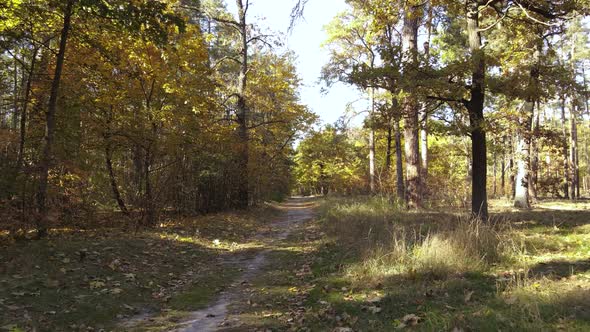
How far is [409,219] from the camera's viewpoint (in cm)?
1136

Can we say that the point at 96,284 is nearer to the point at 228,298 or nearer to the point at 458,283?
the point at 228,298

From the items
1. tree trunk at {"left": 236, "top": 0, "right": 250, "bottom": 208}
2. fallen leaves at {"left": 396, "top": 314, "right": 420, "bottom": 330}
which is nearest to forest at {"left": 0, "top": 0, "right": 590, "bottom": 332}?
fallen leaves at {"left": 396, "top": 314, "right": 420, "bottom": 330}

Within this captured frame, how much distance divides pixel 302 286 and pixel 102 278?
11.1 ft

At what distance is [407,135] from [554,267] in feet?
29.0

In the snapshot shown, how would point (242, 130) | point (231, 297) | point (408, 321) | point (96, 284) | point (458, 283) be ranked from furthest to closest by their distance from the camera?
point (242, 130), point (231, 297), point (96, 284), point (458, 283), point (408, 321)

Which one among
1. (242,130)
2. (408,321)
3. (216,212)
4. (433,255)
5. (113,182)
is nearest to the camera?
(408,321)

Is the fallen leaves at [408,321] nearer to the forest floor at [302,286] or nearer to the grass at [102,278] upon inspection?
the forest floor at [302,286]

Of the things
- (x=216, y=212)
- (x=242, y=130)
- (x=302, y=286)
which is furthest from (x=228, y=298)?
(x=242, y=130)

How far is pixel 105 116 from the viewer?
12344 millimetres

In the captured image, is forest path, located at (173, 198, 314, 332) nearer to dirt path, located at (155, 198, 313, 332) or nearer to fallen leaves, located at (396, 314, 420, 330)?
dirt path, located at (155, 198, 313, 332)

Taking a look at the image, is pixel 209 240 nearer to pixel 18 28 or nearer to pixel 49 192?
pixel 49 192

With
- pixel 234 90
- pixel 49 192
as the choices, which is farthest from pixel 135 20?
pixel 234 90


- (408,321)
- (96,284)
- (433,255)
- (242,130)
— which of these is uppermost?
(242,130)

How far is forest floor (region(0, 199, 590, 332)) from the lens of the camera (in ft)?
14.8
